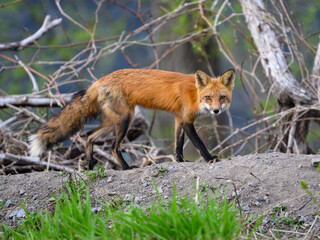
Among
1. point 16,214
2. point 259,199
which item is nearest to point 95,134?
point 16,214

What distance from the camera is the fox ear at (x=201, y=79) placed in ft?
14.0

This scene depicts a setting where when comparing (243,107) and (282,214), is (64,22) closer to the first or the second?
(243,107)

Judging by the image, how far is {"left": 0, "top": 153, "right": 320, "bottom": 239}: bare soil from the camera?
279 cm

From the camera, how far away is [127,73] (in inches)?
183

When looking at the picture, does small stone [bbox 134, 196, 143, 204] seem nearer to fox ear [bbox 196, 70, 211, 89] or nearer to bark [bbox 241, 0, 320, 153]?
fox ear [bbox 196, 70, 211, 89]

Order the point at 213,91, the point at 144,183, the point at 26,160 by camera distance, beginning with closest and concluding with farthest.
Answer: the point at 144,183 → the point at 213,91 → the point at 26,160

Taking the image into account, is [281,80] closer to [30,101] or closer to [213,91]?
[213,91]

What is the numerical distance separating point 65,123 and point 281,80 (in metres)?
2.95

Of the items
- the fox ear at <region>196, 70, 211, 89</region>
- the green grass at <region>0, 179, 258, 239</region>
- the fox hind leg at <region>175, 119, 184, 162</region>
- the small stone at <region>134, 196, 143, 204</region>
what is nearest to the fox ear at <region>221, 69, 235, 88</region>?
the fox ear at <region>196, 70, 211, 89</region>

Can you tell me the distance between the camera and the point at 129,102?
4.53 m

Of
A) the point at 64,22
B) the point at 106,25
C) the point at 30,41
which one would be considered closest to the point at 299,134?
the point at 30,41

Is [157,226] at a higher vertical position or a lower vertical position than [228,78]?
lower

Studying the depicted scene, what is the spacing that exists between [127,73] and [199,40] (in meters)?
2.86

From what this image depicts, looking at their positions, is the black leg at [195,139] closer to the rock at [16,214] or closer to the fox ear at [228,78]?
the fox ear at [228,78]
